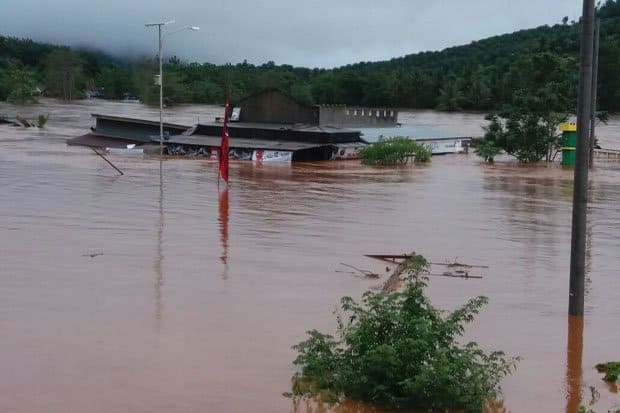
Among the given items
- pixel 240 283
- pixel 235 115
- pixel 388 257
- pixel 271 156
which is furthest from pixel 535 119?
pixel 240 283

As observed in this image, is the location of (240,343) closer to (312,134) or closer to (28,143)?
(312,134)

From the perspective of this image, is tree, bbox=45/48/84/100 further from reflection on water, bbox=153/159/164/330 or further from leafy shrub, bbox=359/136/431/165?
reflection on water, bbox=153/159/164/330

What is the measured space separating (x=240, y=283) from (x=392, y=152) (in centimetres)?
3224

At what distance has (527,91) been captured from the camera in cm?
4803

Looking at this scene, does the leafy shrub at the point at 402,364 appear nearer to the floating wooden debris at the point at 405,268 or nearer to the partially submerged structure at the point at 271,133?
the floating wooden debris at the point at 405,268

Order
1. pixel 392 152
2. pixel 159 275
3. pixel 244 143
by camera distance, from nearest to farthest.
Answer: pixel 159 275, pixel 392 152, pixel 244 143

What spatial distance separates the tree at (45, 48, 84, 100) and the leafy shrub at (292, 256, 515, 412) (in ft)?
280

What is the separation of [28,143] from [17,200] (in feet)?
115

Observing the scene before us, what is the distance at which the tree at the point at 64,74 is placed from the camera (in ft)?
300

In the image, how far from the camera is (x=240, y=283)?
13922 millimetres

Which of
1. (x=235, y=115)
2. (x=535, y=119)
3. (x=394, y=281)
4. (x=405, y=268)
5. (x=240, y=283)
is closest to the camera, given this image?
(x=394, y=281)

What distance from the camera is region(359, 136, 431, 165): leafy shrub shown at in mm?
45375

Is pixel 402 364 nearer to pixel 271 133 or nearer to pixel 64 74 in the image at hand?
pixel 271 133

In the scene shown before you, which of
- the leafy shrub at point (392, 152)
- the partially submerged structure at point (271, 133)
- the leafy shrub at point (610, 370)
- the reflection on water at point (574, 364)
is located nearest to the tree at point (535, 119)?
the leafy shrub at point (392, 152)
